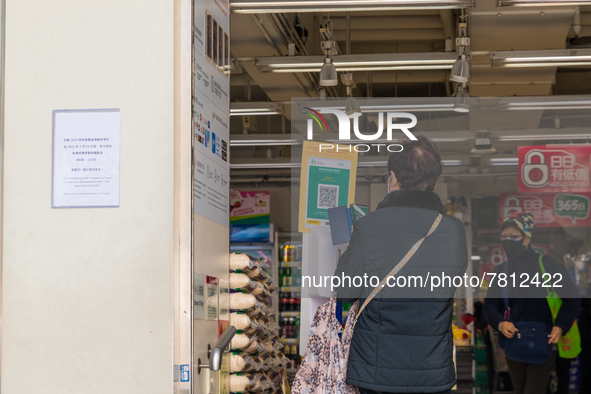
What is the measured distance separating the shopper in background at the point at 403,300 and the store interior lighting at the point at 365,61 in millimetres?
2080

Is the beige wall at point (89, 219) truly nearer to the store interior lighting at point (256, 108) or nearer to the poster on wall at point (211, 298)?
the poster on wall at point (211, 298)

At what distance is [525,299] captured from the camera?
17.0 ft

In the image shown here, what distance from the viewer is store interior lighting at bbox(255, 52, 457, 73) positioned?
5.65 meters

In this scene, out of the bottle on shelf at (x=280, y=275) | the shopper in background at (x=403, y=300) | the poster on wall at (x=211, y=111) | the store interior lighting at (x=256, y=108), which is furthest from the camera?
the bottle on shelf at (x=280, y=275)

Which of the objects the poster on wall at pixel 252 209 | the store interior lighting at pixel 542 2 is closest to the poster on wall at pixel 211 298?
the store interior lighting at pixel 542 2

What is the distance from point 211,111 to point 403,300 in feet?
4.52

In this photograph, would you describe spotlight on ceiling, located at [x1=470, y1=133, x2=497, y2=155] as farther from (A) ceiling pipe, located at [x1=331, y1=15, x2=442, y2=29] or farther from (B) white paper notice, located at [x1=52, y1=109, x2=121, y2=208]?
(A) ceiling pipe, located at [x1=331, y1=15, x2=442, y2=29]

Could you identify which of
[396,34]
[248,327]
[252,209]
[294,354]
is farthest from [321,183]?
[252,209]

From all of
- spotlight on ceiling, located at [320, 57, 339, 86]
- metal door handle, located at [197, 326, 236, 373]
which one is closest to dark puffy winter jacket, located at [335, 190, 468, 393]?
metal door handle, located at [197, 326, 236, 373]

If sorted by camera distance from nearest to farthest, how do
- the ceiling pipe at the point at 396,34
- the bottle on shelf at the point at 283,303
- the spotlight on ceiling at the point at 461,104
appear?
the spotlight on ceiling at the point at 461,104 < the ceiling pipe at the point at 396,34 < the bottle on shelf at the point at 283,303

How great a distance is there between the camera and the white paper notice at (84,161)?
2.40 meters

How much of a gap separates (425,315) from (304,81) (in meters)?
4.66

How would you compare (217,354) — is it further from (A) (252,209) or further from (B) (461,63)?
(A) (252,209)

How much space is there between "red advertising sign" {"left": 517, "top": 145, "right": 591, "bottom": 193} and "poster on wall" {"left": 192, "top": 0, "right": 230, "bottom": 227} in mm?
2219
